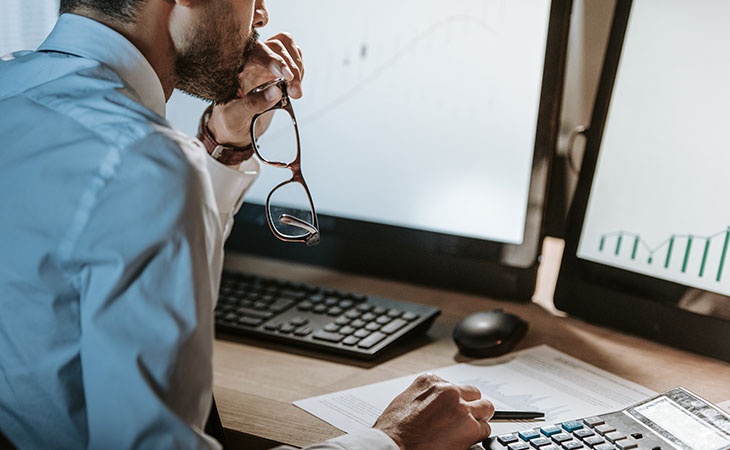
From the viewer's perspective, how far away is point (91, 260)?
1.81 ft

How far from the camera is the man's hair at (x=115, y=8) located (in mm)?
740

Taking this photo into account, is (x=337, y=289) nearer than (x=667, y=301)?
No

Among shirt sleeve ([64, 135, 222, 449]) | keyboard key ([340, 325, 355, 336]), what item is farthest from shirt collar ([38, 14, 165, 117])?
keyboard key ([340, 325, 355, 336])

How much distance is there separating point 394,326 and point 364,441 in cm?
31

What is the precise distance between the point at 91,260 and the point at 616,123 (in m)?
0.73

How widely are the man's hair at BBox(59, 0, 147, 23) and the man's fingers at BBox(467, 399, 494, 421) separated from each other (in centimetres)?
52

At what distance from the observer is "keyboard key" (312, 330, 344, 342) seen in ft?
3.08

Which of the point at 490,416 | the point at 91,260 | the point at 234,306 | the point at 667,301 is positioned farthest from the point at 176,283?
the point at 667,301

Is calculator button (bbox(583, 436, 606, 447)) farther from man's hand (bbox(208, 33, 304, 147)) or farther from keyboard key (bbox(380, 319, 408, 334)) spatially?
man's hand (bbox(208, 33, 304, 147))

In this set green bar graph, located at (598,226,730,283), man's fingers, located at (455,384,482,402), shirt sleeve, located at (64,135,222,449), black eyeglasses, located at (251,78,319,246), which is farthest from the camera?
black eyeglasses, located at (251,78,319,246)

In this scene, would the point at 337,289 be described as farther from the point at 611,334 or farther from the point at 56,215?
the point at 56,215

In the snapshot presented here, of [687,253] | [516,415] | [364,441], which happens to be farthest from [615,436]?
[687,253]

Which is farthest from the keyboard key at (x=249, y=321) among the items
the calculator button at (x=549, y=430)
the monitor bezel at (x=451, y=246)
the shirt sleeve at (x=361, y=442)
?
the calculator button at (x=549, y=430)

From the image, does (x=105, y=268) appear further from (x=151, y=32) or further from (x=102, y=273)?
(x=151, y=32)
